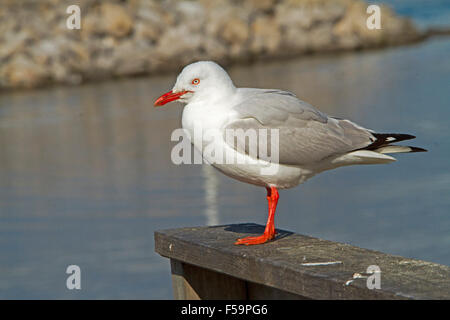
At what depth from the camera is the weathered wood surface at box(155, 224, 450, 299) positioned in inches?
117

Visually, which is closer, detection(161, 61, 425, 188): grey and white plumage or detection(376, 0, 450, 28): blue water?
detection(161, 61, 425, 188): grey and white plumage

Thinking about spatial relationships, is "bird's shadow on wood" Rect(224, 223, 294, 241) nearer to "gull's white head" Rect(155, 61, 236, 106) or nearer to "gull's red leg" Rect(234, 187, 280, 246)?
"gull's red leg" Rect(234, 187, 280, 246)

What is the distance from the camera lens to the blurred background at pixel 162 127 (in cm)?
583

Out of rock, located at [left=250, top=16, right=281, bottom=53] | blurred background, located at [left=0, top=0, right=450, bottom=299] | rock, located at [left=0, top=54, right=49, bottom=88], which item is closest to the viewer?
blurred background, located at [left=0, top=0, right=450, bottom=299]

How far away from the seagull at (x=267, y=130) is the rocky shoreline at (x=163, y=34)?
11.7 meters

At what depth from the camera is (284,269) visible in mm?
3260

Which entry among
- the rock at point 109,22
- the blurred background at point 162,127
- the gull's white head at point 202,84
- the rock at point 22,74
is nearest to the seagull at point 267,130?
the gull's white head at point 202,84

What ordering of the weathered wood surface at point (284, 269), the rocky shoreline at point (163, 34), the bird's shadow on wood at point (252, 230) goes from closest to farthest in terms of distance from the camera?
the weathered wood surface at point (284, 269)
the bird's shadow on wood at point (252, 230)
the rocky shoreline at point (163, 34)

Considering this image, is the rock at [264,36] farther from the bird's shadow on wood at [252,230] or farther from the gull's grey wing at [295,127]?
the gull's grey wing at [295,127]

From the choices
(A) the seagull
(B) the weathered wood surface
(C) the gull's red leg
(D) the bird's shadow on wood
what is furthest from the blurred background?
(A) the seagull

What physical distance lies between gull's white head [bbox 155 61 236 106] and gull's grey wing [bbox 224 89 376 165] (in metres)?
0.11

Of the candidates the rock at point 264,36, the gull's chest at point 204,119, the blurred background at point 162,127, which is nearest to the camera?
the gull's chest at point 204,119

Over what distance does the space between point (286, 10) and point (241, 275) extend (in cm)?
1501
